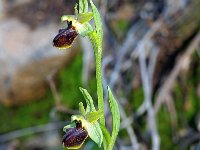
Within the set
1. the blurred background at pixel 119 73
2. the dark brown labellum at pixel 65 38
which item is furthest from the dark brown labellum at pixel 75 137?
the blurred background at pixel 119 73

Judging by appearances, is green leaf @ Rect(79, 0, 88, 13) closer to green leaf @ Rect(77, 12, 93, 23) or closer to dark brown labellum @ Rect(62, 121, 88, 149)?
green leaf @ Rect(77, 12, 93, 23)

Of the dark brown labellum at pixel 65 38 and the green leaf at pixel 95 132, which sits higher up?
the dark brown labellum at pixel 65 38

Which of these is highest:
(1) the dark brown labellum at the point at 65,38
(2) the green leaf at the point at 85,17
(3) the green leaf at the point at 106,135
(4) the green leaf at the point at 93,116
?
(2) the green leaf at the point at 85,17

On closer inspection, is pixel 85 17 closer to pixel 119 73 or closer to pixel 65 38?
pixel 65 38

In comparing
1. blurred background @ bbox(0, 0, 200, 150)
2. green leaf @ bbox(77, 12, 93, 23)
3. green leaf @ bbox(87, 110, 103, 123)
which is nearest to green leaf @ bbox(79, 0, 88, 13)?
green leaf @ bbox(77, 12, 93, 23)

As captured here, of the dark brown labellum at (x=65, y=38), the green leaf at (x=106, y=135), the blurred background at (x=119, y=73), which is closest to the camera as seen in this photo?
the dark brown labellum at (x=65, y=38)

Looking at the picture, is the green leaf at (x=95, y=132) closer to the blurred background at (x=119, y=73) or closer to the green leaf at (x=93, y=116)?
the green leaf at (x=93, y=116)

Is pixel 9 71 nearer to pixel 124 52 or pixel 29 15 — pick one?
pixel 29 15
